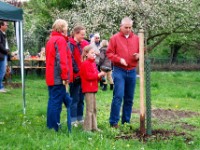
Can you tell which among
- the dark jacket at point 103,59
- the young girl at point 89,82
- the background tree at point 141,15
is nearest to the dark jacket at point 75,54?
the young girl at point 89,82

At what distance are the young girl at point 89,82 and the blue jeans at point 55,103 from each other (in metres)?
0.47

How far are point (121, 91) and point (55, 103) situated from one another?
1269 mm

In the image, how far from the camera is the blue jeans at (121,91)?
8117 mm

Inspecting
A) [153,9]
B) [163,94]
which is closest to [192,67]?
[153,9]

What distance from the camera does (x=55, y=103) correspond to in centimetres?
749

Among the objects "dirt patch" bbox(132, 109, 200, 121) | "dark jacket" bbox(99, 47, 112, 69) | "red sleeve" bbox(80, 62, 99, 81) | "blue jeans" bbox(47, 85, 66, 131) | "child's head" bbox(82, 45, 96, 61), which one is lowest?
"dirt patch" bbox(132, 109, 200, 121)

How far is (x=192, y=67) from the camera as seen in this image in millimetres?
36312

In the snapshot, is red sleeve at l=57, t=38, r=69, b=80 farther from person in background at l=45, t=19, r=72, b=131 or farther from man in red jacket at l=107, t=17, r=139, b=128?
man in red jacket at l=107, t=17, r=139, b=128

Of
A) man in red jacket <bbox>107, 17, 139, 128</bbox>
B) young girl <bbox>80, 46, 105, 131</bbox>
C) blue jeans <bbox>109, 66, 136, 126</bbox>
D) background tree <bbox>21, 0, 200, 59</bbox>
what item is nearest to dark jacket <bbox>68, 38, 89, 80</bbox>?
young girl <bbox>80, 46, 105, 131</bbox>

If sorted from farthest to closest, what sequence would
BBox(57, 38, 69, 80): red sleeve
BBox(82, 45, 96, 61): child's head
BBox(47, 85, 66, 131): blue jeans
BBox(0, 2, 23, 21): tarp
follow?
BBox(0, 2, 23, 21): tarp, BBox(82, 45, 96, 61): child's head, BBox(47, 85, 66, 131): blue jeans, BBox(57, 38, 69, 80): red sleeve

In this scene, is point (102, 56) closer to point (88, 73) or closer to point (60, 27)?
point (88, 73)

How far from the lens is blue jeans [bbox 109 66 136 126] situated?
812 cm

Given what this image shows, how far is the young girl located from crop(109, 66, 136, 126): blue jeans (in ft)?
1.60

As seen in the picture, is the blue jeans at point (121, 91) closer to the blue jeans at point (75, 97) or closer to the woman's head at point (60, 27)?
the blue jeans at point (75, 97)
